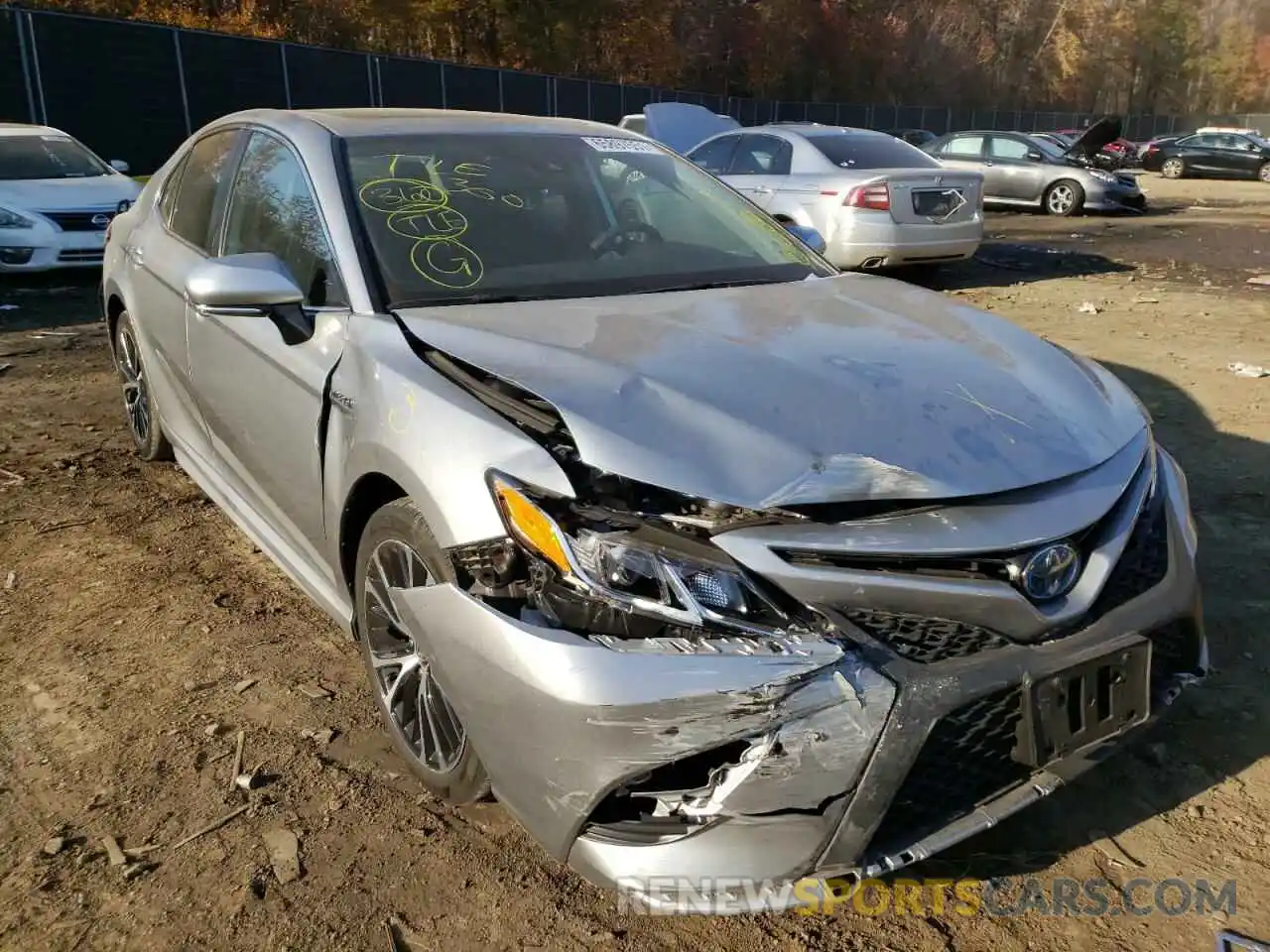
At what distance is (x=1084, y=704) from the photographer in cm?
197

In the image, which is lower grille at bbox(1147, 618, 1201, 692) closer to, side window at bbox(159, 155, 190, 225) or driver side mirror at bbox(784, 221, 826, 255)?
driver side mirror at bbox(784, 221, 826, 255)

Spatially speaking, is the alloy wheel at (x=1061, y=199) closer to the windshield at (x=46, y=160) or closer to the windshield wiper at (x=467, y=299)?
the windshield at (x=46, y=160)

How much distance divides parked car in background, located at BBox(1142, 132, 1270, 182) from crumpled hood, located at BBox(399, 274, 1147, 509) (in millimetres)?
30638

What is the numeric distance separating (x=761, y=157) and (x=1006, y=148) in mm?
8949

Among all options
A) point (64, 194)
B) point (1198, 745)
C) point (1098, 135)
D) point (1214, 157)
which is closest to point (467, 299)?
point (1198, 745)

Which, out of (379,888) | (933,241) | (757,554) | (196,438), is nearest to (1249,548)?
(757,554)

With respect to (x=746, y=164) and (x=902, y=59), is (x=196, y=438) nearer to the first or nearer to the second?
(x=746, y=164)

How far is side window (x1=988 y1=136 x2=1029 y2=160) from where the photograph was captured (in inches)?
673

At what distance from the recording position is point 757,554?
185 centimetres

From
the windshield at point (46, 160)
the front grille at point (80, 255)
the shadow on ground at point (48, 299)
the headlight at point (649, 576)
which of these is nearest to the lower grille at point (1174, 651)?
the headlight at point (649, 576)

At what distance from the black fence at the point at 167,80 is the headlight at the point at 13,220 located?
30.1 feet

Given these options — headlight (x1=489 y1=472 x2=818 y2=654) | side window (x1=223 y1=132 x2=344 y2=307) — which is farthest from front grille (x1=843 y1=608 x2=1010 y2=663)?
side window (x1=223 y1=132 x2=344 y2=307)

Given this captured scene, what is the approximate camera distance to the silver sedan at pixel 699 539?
180 cm

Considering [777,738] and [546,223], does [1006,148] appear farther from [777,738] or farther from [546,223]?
[777,738]
